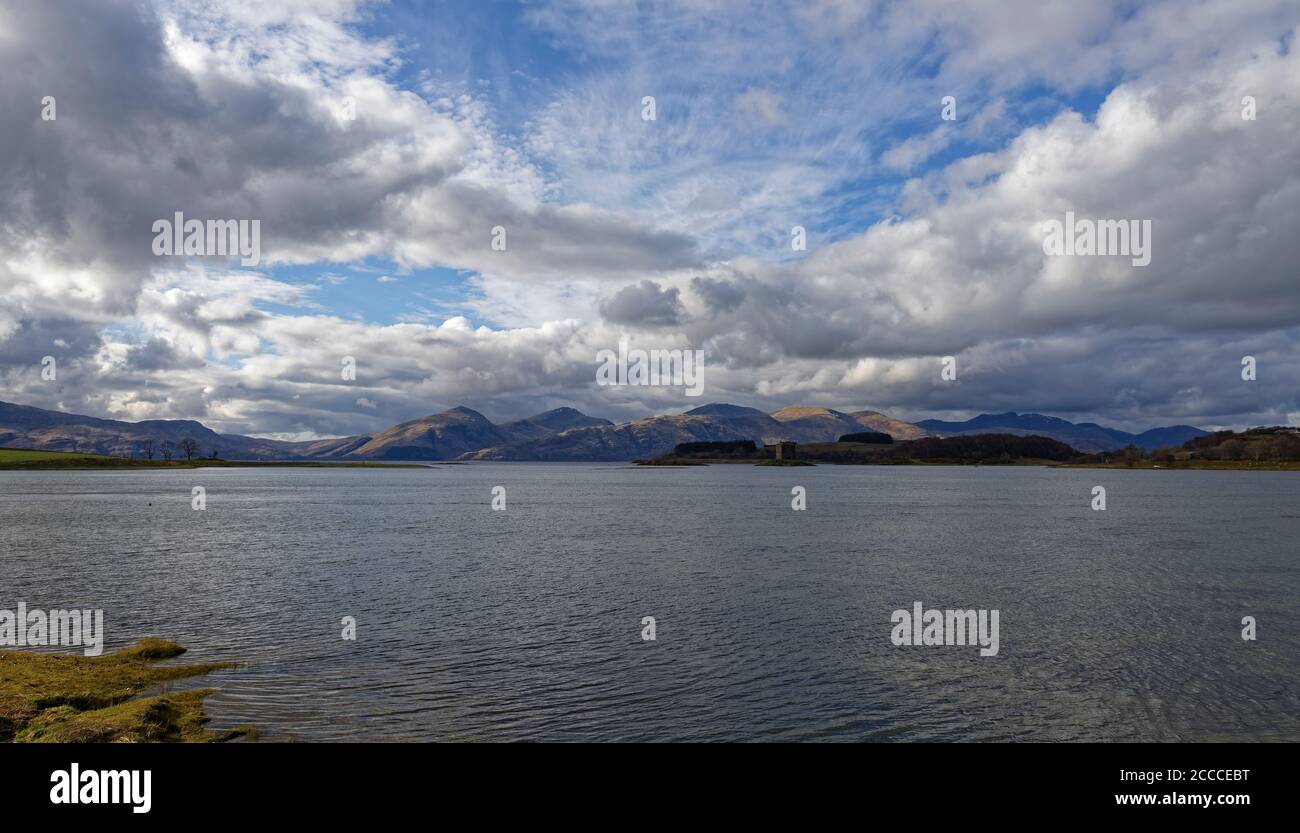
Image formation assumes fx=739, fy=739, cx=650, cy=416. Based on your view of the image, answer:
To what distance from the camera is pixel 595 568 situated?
234ft

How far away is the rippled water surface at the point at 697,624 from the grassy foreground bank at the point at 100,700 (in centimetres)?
162

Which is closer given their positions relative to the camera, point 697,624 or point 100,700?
point 100,700

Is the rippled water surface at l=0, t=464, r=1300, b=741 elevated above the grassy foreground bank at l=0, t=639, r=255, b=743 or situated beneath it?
situated beneath

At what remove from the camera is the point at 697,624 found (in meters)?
47.9

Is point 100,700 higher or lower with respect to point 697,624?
higher

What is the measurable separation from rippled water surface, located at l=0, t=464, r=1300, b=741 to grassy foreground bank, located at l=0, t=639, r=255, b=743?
162cm

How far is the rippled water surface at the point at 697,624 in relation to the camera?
30.8 meters

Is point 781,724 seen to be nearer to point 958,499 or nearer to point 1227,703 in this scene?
point 1227,703

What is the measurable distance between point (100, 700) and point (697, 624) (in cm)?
3112

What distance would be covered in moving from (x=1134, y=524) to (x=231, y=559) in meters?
129

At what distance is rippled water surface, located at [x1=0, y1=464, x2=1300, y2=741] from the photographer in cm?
3081

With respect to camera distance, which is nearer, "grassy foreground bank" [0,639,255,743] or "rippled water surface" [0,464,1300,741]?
"grassy foreground bank" [0,639,255,743]
